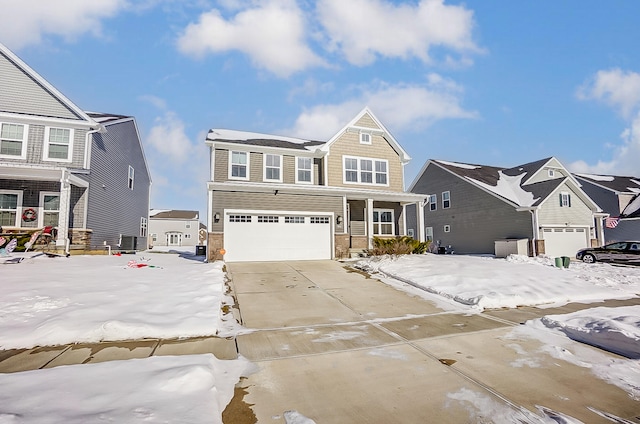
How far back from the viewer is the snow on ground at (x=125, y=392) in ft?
8.70

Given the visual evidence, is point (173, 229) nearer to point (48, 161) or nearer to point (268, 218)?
point (48, 161)

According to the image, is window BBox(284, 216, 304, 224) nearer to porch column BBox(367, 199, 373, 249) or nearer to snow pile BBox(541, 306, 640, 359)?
porch column BBox(367, 199, 373, 249)

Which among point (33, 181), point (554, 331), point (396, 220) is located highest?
point (33, 181)

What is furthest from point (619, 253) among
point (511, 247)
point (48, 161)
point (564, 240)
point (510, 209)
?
point (48, 161)

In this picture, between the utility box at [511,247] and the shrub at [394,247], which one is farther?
the utility box at [511,247]

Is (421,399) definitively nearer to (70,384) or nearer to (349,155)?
(70,384)

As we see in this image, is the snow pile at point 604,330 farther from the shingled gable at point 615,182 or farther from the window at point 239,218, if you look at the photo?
the shingled gable at point 615,182

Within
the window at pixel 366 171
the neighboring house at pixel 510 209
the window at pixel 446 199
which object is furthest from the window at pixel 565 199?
the window at pixel 366 171

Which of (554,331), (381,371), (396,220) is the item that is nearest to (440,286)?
(554,331)

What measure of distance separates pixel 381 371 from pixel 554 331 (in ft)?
12.4

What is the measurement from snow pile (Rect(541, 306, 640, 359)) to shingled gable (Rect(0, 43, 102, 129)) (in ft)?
64.5

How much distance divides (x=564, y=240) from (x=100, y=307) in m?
26.3

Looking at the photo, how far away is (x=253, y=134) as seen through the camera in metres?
20.9

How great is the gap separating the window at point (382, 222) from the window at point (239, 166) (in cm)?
816
